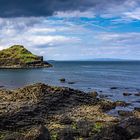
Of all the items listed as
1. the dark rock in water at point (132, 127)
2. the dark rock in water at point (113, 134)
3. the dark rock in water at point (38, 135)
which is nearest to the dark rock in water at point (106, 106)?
the dark rock in water at point (132, 127)

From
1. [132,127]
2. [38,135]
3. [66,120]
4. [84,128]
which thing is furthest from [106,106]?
[38,135]

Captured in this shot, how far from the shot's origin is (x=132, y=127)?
133 ft

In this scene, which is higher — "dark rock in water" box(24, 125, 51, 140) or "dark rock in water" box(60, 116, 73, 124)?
"dark rock in water" box(24, 125, 51, 140)

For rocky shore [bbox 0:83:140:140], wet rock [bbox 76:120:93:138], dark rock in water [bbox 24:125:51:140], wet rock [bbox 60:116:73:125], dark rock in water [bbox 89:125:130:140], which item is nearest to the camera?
dark rock in water [bbox 24:125:51:140]

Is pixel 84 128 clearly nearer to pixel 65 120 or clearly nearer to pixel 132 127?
pixel 132 127

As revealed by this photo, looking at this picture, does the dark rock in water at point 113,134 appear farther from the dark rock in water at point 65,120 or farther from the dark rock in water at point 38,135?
the dark rock in water at point 65,120

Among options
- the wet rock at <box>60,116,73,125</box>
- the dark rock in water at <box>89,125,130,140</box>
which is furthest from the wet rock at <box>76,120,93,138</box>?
the dark rock in water at <box>89,125,130,140</box>

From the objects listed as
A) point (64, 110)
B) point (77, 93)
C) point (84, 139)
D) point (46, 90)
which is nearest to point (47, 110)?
point (64, 110)

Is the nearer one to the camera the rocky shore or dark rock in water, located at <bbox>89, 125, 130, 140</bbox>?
dark rock in water, located at <bbox>89, 125, 130, 140</bbox>

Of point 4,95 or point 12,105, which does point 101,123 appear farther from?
point 4,95

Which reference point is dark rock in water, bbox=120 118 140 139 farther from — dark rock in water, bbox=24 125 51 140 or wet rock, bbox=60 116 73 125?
wet rock, bbox=60 116 73 125

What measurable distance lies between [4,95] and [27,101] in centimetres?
1146

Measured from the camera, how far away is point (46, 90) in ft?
233

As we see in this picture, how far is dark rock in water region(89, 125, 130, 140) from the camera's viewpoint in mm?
38031
